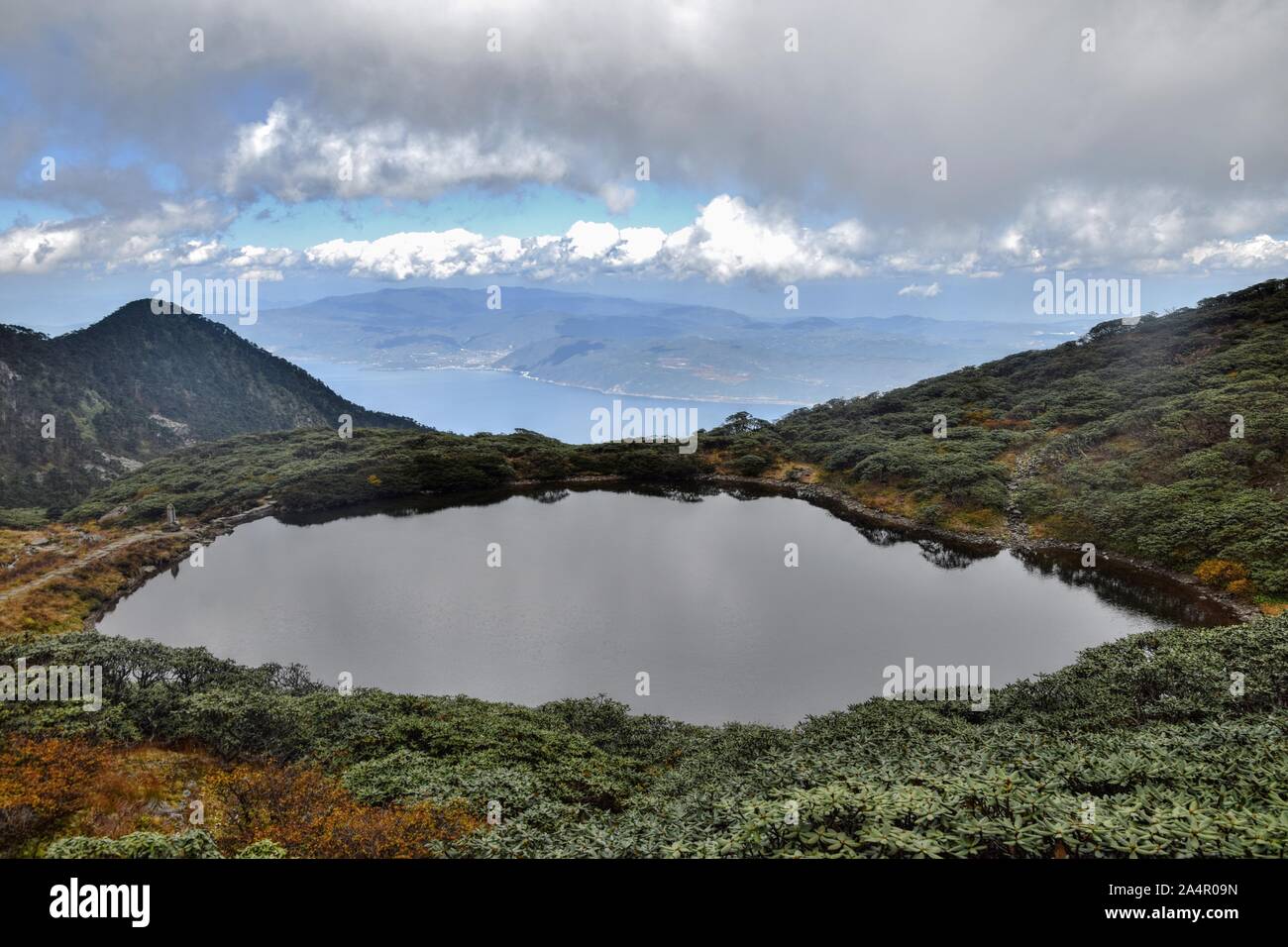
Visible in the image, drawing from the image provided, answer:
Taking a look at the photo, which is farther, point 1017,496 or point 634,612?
point 1017,496

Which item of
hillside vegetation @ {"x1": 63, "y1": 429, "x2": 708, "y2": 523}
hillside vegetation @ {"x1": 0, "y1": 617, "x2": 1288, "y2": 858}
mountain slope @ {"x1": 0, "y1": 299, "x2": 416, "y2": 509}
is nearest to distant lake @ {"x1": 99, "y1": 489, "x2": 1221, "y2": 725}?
hillside vegetation @ {"x1": 0, "y1": 617, "x2": 1288, "y2": 858}

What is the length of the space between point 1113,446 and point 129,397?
499 ft

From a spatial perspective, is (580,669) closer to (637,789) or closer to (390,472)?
(637,789)

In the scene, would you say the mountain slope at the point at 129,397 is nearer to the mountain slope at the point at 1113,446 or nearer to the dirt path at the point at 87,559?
the dirt path at the point at 87,559

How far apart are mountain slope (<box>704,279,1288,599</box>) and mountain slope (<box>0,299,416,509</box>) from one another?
266 feet

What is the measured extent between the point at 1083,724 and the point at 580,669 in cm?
1684

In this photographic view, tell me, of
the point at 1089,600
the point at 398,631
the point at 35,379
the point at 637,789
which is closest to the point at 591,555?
the point at 398,631

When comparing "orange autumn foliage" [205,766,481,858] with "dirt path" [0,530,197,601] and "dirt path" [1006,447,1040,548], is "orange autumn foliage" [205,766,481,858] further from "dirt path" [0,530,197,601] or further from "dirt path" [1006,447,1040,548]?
"dirt path" [1006,447,1040,548]

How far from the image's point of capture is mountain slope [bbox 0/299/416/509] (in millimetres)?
94750

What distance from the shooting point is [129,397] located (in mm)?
124438

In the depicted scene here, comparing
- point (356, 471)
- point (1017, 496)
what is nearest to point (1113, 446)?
point (1017, 496)

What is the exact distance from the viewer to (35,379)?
4274 inches

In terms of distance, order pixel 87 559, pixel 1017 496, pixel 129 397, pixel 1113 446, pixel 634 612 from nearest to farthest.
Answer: pixel 634 612
pixel 87 559
pixel 1017 496
pixel 1113 446
pixel 129 397

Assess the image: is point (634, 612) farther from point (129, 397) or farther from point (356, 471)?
point (129, 397)
